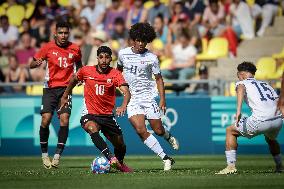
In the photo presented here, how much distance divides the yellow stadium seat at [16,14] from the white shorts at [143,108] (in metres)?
14.3

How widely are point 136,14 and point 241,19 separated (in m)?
3.21

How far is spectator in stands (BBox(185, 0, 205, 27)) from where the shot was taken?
87.7ft

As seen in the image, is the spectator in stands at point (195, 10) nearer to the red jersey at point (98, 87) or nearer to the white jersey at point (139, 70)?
the white jersey at point (139, 70)

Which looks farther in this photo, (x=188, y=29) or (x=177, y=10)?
(x=177, y=10)

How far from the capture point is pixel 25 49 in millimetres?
28172

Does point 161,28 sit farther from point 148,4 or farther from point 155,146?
point 155,146

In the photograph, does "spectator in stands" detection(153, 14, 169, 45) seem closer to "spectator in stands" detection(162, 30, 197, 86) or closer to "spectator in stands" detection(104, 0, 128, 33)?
"spectator in stands" detection(162, 30, 197, 86)

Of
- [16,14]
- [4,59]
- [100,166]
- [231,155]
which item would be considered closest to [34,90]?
[4,59]

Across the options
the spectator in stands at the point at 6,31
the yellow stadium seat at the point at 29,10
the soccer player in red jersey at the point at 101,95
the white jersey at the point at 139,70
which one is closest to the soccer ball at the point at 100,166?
the soccer player in red jersey at the point at 101,95

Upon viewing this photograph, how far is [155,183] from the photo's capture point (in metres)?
13.1

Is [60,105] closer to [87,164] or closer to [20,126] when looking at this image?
[87,164]

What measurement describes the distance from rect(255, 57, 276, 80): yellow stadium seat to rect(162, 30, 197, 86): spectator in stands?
1723 mm

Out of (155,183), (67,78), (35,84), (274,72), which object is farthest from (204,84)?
(155,183)

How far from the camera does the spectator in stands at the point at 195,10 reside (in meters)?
26.7
